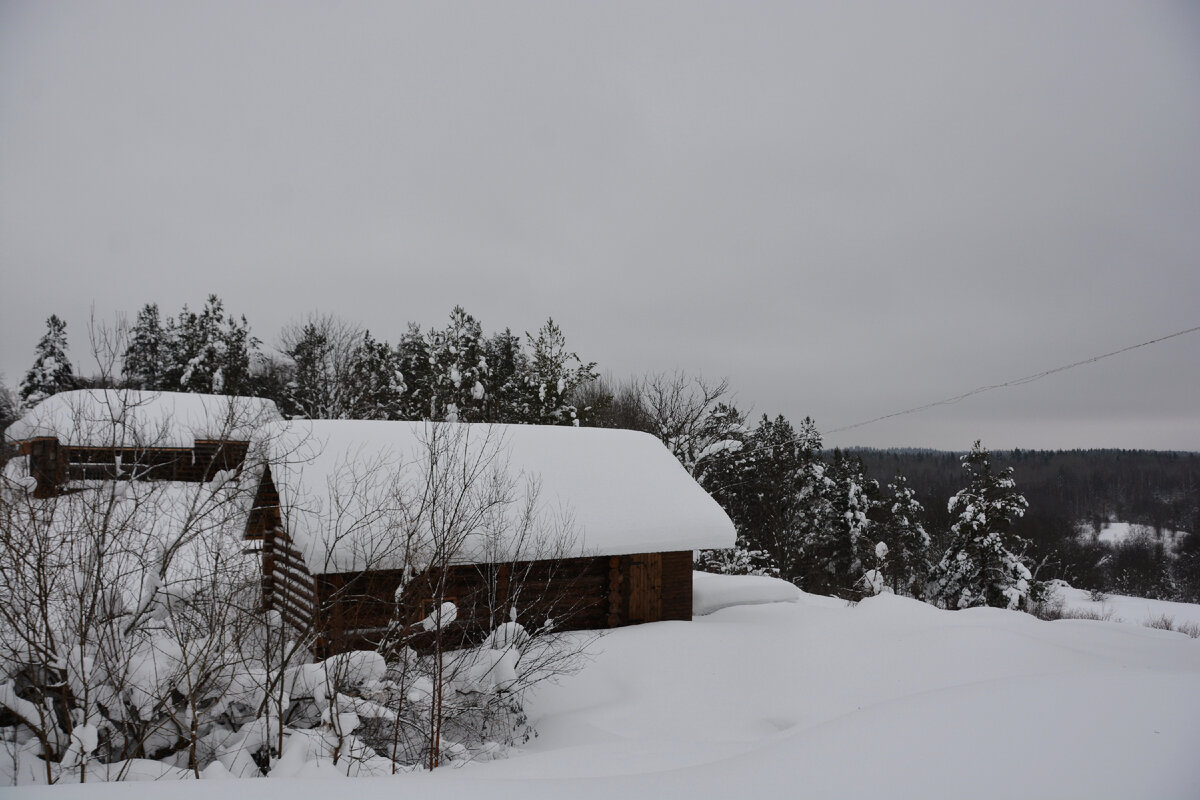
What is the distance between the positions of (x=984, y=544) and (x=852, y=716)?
1130 inches

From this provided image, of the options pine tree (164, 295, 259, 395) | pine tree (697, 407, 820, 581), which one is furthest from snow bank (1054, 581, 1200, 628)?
pine tree (164, 295, 259, 395)

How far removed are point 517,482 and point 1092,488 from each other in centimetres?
10740

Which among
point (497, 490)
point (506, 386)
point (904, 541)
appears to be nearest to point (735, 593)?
point (497, 490)

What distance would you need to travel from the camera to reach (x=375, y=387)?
1415 inches

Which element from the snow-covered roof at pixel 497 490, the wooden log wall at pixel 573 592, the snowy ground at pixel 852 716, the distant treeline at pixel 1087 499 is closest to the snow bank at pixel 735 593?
the snowy ground at pixel 852 716

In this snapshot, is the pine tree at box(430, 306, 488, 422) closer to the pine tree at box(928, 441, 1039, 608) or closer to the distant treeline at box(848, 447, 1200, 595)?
the pine tree at box(928, 441, 1039, 608)

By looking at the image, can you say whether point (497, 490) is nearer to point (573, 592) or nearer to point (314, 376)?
point (573, 592)

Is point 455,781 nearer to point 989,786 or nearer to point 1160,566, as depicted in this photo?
point 989,786

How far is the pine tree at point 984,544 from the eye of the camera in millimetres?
28969

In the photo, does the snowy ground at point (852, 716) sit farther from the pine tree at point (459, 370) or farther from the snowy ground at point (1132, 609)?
the snowy ground at point (1132, 609)

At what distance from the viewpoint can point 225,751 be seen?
22.0 feet

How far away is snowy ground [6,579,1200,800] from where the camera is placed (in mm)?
4016

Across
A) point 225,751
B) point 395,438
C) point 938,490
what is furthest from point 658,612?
point 938,490

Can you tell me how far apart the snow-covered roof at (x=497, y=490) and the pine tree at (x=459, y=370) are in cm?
1579
